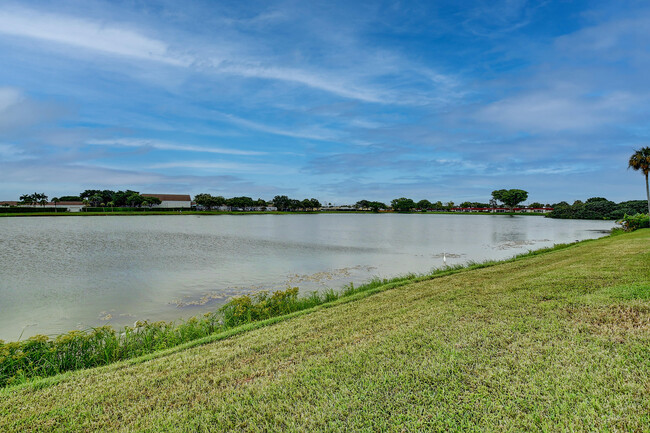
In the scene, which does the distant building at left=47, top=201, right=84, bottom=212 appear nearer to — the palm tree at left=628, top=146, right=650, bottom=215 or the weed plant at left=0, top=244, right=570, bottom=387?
the weed plant at left=0, top=244, right=570, bottom=387

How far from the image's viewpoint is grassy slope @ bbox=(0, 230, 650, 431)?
10.7ft

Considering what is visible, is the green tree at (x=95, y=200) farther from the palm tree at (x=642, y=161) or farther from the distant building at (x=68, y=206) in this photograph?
the palm tree at (x=642, y=161)

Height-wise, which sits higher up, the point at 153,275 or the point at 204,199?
the point at 204,199

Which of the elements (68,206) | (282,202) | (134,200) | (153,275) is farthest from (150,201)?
(153,275)

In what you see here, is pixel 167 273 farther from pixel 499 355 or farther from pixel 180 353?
pixel 499 355

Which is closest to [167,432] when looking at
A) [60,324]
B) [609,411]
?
[609,411]

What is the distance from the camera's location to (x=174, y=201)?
159 m

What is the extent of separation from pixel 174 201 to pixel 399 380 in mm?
172407

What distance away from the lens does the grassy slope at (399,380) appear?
129 inches

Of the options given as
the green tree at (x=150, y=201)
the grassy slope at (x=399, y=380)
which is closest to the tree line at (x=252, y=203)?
the green tree at (x=150, y=201)

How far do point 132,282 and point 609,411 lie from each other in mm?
17914

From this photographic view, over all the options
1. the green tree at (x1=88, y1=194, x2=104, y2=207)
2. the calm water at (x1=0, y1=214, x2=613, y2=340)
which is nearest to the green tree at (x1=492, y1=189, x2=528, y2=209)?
the calm water at (x1=0, y1=214, x2=613, y2=340)

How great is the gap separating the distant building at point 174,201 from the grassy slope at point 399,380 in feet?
539

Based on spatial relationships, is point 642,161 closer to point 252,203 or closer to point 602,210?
point 602,210
